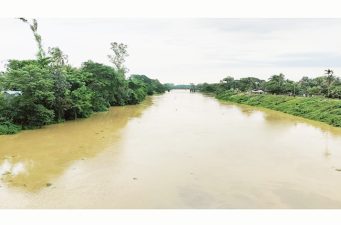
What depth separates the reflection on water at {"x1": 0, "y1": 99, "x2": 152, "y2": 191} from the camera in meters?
9.45

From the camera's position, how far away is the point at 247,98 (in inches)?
1848

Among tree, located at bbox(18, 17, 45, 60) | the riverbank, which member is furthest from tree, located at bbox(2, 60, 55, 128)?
the riverbank

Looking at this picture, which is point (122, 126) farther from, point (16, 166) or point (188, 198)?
point (188, 198)

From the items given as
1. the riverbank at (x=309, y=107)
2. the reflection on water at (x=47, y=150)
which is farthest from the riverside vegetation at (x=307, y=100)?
the reflection on water at (x=47, y=150)

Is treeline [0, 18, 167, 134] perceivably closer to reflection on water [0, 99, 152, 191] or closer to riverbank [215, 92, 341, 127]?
reflection on water [0, 99, 152, 191]

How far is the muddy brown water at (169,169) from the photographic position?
7719 mm

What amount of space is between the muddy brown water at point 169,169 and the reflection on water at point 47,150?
0.03 meters

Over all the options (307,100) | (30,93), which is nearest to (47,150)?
(30,93)

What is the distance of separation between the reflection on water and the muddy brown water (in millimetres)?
28

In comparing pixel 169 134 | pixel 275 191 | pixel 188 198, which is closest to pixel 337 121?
pixel 169 134

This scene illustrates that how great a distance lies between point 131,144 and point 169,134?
9.93ft

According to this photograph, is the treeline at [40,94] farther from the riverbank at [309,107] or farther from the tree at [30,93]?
the riverbank at [309,107]

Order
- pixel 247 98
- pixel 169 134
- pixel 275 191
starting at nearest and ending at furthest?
pixel 275 191 → pixel 169 134 → pixel 247 98

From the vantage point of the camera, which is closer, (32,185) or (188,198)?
(188,198)
